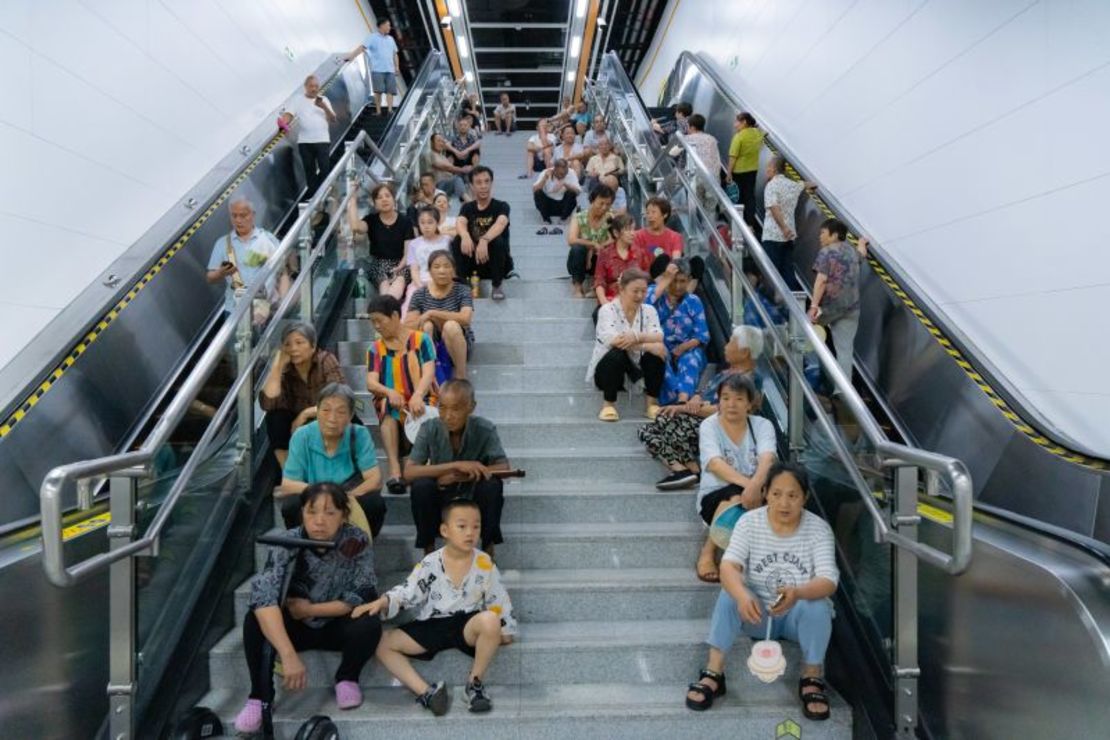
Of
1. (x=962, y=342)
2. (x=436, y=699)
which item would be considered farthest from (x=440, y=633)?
(x=962, y=342)

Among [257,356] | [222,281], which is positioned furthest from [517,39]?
[257,356]

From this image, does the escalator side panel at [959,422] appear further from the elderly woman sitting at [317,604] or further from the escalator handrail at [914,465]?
the elderly woman sitting at [317,604]

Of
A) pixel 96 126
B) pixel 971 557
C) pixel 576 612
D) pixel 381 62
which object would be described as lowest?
pixel 576 612

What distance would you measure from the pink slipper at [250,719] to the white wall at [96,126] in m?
2.34

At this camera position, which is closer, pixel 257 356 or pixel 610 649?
pixel 610 649

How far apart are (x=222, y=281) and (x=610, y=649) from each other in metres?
3.82

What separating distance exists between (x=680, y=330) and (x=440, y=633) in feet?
7.90

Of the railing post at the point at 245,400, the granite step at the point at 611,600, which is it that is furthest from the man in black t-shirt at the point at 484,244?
the granite step at the point at 611,600

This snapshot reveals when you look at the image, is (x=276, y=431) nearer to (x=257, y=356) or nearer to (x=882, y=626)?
(x=257, y=356)

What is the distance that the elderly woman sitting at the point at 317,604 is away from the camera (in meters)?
3.29

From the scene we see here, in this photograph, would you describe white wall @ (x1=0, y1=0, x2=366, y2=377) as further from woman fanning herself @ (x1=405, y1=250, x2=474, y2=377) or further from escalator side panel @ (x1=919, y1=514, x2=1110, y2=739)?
escalator side panel @ (x1=919, y1=514, x2=1110, y2=739)

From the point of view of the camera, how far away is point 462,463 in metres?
3.93

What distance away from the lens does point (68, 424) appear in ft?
14.5

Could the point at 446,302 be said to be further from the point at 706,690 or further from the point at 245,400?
the point at 706,690
